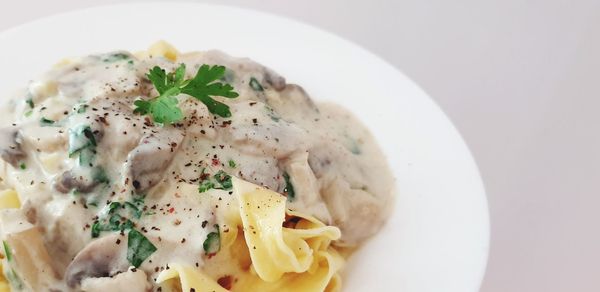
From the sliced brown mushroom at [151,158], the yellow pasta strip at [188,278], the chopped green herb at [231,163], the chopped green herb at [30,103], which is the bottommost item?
the chopped green herb at [30,103]

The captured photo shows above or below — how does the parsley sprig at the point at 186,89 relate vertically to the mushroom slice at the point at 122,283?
above

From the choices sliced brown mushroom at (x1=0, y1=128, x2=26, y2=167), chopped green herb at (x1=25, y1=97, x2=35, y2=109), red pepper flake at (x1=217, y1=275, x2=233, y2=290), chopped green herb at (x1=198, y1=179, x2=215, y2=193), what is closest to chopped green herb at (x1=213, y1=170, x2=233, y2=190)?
chopped green herb at (x1=198, y1=179, x2=215, y2=193)

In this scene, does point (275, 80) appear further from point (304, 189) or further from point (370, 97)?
point (304, 189)

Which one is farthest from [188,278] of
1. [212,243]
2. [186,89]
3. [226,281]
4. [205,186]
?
[186,89]

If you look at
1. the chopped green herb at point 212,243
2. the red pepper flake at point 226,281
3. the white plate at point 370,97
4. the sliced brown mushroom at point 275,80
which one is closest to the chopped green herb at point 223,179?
the chopped green herb at point 212,243

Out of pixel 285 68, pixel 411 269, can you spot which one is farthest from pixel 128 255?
pixel 285 68

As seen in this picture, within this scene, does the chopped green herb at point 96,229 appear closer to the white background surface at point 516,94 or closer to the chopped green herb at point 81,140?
the chopped green herb at point 81,140

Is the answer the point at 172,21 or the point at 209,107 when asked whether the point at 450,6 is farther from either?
the point at 209,107
